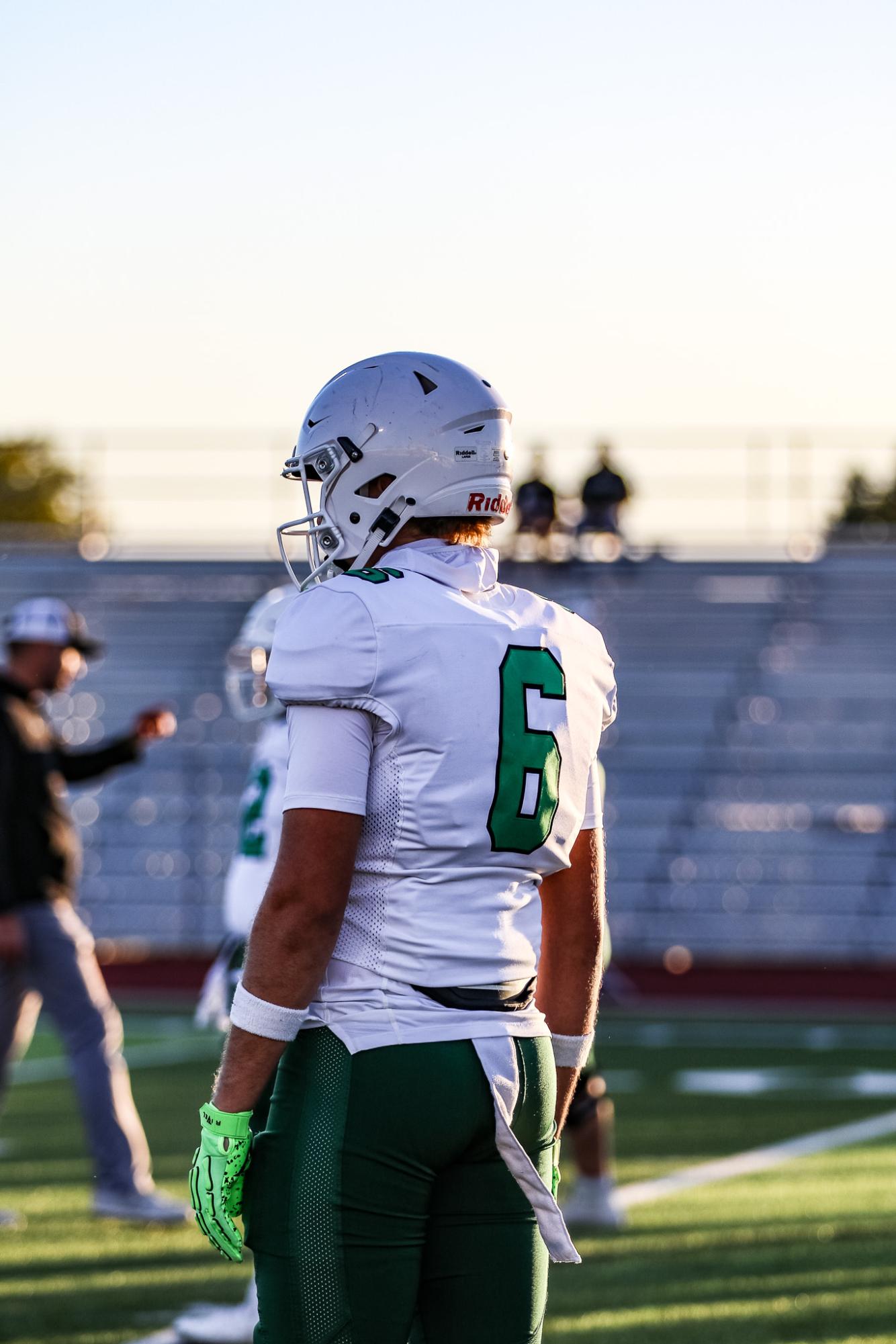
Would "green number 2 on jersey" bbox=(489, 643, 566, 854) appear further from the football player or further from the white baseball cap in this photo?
the white baseball cap

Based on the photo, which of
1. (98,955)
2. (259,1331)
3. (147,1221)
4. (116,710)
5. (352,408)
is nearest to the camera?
(259,1331)

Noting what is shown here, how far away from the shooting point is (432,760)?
7.81ft

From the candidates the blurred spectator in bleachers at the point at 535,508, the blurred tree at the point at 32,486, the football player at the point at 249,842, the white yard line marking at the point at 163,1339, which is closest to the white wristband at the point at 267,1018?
the football player at the point at 249,842

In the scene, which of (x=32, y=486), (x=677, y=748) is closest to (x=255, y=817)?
(x=677, y=748)

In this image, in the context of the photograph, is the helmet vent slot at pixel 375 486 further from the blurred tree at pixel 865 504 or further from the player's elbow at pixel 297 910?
the blurred tree at pixel 865 504

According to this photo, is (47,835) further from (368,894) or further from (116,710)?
(116,710)

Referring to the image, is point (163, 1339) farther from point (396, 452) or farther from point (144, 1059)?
point (144, 1059)

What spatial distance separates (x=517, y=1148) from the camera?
2.38 metres

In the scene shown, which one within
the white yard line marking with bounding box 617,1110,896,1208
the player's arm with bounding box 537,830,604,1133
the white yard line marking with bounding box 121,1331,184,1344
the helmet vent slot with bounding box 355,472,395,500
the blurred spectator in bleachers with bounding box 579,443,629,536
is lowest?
the white yard line marking with bounding box 617,1110,896,1208

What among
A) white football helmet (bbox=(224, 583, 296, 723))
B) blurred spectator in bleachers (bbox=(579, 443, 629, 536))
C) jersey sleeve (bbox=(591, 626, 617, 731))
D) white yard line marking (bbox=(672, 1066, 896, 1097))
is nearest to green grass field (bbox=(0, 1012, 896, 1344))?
white yard line marking (bbox=(672, 1066, 896, 1097))

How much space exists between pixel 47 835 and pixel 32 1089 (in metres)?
3.64

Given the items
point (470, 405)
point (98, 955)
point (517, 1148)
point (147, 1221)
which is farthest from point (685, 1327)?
point (98, 955)

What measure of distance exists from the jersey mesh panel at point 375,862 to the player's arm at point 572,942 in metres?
0.36

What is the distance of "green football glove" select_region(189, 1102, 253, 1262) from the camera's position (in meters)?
2.37
